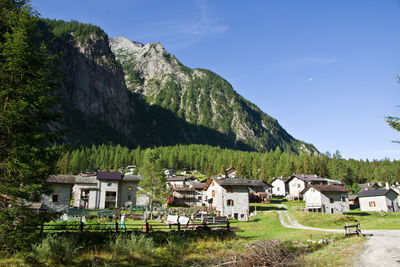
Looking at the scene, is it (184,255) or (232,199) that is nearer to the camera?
(184,255)

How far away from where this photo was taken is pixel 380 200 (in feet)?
228

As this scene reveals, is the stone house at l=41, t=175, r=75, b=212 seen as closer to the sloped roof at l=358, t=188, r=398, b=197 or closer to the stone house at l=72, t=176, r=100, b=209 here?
the stone house at l=72, t=176, r=100, b=209

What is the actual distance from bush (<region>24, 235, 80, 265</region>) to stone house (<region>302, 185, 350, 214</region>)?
54.5 meters

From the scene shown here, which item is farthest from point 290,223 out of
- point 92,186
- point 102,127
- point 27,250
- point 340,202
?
point 102,127

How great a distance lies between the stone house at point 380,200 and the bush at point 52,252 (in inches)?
3077

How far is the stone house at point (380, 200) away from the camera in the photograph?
68.7m

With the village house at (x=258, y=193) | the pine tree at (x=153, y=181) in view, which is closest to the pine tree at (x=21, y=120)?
the pine tree at (x=153, y=181)

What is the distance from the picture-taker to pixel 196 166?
5837 inches

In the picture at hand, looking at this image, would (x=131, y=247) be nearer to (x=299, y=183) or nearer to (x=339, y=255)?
(x=339, y=255)

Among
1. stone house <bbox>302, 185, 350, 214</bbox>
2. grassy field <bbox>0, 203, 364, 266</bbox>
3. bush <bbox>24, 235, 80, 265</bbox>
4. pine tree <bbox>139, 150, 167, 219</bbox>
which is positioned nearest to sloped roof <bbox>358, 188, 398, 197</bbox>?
stone house <bbox>302, 185, 350, 214</bbox>

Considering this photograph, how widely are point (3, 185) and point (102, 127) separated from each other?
7616 inches

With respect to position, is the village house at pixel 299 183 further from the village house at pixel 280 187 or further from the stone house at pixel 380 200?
the stone house at pixel 380 200

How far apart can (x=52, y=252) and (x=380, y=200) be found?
80.3m

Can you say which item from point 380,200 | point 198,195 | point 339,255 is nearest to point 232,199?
point 198,195
